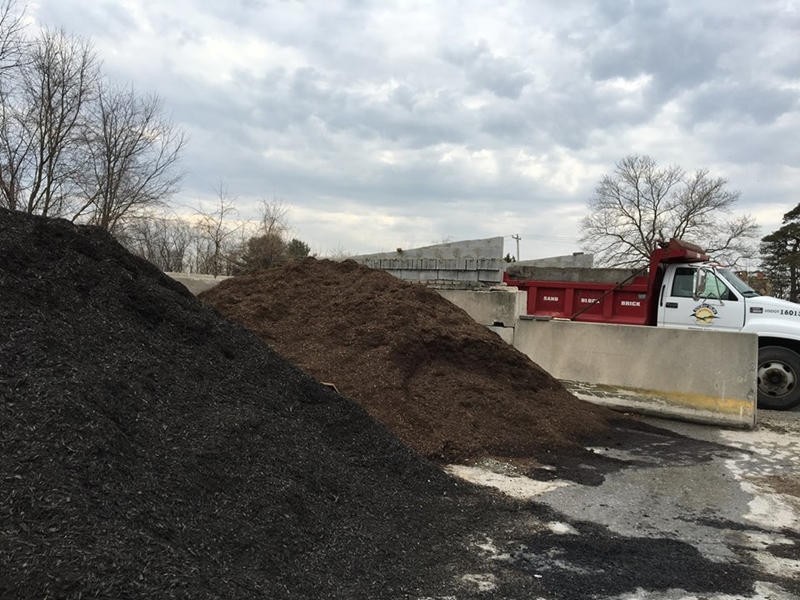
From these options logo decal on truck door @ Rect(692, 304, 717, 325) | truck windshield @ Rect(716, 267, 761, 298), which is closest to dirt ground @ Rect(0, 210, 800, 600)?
logo decal on truck door @ Rect(692, 304, 717, 325)

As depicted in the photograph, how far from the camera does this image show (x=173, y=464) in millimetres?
3373

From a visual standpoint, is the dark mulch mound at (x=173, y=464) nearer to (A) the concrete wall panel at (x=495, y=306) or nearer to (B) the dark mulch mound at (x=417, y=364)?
(B) the dark mulch mound at (x=417, y=364)

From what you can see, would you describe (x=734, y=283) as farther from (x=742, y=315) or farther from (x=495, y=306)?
(x=495, y=306)

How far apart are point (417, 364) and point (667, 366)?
382 centimetres

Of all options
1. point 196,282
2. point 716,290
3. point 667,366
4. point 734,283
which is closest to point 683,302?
point 716,290

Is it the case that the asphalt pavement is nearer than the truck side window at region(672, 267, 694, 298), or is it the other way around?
the asphalt pavement

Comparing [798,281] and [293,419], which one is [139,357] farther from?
[798,281]

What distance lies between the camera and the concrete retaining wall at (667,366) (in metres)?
7.92

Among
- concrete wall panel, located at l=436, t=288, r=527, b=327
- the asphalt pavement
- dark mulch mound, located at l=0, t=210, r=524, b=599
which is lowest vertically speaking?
the asphalt pavement

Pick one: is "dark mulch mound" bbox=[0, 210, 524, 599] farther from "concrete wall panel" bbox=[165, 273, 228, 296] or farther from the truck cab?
the truck cab

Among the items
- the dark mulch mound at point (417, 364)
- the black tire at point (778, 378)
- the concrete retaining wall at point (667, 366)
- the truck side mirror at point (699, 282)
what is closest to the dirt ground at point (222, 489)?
the dark mulch mound at point (417, 364)

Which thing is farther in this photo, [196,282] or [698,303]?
[698,303]

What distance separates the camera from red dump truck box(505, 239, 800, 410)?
980cm

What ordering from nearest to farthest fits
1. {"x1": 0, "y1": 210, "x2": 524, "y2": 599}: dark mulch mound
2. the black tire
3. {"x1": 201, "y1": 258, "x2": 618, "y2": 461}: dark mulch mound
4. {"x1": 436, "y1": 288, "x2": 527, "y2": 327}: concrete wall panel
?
{"x1": 0, "y1": 210, "x2": 524, "y2": 599}: dark mulch mound → {"x1": 201, "y1": 258, "x2": 618, "y2": 461}: dark mulch mound → the black tire → {"x1": 436, "y1": 288, "x2": 527, "y2": 327}: concrete wall panel
